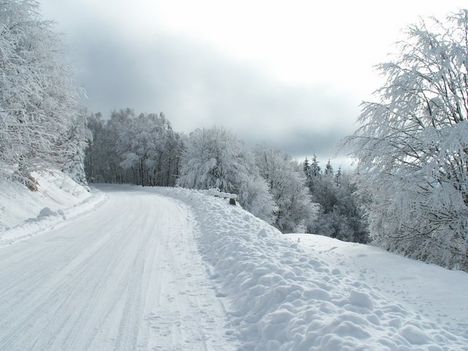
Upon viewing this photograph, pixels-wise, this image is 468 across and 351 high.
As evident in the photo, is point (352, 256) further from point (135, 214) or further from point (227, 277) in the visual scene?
point (135, 214)

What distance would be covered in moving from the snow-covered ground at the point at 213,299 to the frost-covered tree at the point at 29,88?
4638mm

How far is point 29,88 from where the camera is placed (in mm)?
12852

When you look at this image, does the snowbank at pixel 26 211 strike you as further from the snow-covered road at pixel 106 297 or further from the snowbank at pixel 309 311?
Answer: the snowbank at pixel 309 311

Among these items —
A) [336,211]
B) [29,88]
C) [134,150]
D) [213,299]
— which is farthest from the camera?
[336,211]

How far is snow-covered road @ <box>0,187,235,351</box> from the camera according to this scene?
475 centimetres

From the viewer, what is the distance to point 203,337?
4922 mm

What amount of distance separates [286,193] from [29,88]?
1932 inches

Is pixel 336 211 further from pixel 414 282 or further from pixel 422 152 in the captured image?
pixel 414 282

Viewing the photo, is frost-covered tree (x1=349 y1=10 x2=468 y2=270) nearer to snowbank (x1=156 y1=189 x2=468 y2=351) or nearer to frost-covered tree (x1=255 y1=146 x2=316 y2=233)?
snowbank (x1=156 y1=189 x2=468 y2=351)

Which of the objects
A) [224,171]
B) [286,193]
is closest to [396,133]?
[224,171]

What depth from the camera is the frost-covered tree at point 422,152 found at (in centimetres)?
1286

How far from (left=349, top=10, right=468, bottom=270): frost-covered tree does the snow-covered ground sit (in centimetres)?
345

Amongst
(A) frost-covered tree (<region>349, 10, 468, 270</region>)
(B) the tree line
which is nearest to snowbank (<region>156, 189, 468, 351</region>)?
(A) frost-covered tree (<region>349, 10, 468, 270</region>)

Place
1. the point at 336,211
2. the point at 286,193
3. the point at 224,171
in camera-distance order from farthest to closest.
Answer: the point at 336,211, the point at 286,193, the point at 224,171
